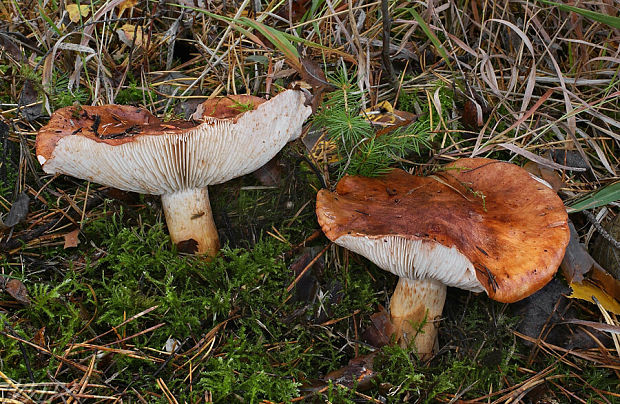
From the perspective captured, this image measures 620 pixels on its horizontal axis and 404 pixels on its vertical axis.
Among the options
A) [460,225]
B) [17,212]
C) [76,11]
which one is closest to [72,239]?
[17,212]

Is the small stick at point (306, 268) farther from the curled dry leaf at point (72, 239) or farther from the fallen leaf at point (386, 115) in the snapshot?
the curled dry leaf at point (72, 239)

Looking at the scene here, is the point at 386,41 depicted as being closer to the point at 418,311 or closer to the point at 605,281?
the point at 418,311

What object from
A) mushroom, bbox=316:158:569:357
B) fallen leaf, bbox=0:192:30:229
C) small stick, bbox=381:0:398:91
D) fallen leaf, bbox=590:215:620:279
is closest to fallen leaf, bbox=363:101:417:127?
small stick, bbox=381:0:398:91

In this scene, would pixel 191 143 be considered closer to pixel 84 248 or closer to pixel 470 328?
pixel 84 248

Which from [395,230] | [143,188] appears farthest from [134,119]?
[395,230]

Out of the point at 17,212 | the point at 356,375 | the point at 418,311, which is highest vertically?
the point at 17,212

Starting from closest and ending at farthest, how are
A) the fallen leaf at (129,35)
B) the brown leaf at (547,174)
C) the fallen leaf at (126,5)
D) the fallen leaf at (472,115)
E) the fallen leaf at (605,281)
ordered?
the fallen leaf at (605,281) → the brown leaf at (547,174) → the fallen leaf at (472,115) → the fallen leaf at (129,35) → the fallen leaf at (126,5)

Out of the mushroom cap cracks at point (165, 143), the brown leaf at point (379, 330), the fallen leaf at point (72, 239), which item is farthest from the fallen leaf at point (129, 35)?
the brown leaf at point (379, 330)
